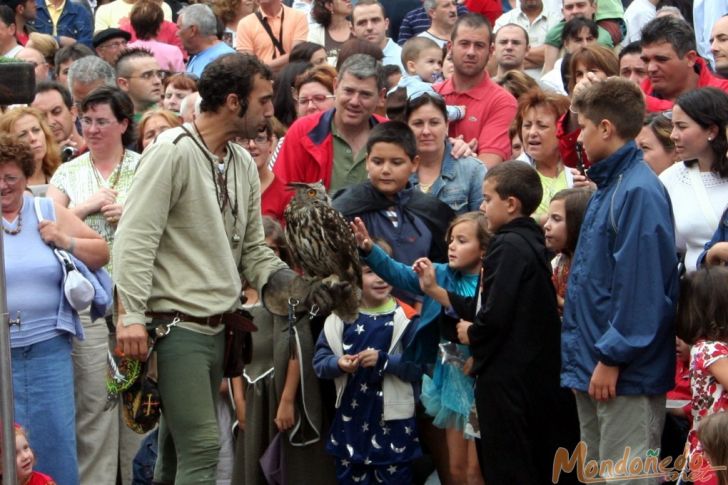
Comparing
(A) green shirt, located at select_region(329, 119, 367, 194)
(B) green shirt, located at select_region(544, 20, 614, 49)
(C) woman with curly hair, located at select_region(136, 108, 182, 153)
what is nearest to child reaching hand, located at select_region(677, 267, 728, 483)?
(A) green shirt, located at select_region(329, 119, 367, 194)

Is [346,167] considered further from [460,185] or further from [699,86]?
[699,86]

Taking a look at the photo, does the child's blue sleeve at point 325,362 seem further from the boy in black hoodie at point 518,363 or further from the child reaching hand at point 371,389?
the boy in black hoodie at point 518,363

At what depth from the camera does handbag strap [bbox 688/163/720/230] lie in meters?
6.34

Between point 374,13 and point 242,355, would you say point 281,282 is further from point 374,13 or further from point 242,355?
point 374,13

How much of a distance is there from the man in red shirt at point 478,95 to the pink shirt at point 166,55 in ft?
11.7

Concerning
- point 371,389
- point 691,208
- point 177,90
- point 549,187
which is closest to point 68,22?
point 177,90

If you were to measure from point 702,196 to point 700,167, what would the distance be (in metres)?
0.18

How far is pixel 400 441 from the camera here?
6.97 m

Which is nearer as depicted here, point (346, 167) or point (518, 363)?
point (518, 363)

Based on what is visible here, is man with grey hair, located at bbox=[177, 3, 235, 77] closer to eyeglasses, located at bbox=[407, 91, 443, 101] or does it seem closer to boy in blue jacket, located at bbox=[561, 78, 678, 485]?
eyeglasses, located at bbox=[407, 91, 443, 101]

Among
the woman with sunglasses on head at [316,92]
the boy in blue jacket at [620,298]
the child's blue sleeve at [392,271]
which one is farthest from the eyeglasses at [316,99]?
the boy in blue jacket at [620,298]

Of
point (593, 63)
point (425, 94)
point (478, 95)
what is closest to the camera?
point (425, 94)

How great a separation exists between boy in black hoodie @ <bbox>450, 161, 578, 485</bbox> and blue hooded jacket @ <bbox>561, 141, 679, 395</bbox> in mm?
348

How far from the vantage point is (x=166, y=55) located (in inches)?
465
